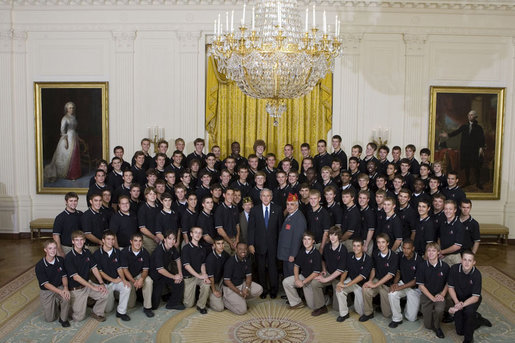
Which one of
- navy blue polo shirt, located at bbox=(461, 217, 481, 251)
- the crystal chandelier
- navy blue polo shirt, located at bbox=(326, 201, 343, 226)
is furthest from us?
navy blue polo shirt, located at bbox=(326, 201, 343, 226)

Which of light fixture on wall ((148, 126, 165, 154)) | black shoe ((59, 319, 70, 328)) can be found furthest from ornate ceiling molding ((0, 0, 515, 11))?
black shoe ((59, 319, 70, 328))

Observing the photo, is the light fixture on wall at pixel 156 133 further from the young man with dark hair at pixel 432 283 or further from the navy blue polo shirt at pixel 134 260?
the young man with dark hair at pixel 432 283

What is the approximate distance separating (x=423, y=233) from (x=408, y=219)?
1.17 feet

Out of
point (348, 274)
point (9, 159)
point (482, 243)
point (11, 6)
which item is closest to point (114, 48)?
point (11, 6)

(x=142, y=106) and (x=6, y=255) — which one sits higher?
A: (x=142, y=106)

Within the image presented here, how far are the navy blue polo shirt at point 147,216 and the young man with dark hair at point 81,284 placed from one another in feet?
3.74

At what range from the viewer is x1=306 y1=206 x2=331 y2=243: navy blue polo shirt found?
28.7 ft

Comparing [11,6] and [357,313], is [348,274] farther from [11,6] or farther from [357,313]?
[11,6]

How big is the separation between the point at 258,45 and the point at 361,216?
3546 mm

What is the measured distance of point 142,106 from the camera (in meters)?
12.5

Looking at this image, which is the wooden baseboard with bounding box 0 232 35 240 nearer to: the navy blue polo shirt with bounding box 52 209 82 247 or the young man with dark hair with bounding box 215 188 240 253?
the navy blue polo shirt with bounding box 52 209 82 247

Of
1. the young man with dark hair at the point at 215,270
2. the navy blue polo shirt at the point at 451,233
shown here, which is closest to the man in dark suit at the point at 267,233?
the young man with dark hair at the point at 215,270

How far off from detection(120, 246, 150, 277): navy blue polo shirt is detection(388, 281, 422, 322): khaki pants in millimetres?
3654

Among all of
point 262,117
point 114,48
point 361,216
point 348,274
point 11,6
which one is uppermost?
point 11,6
